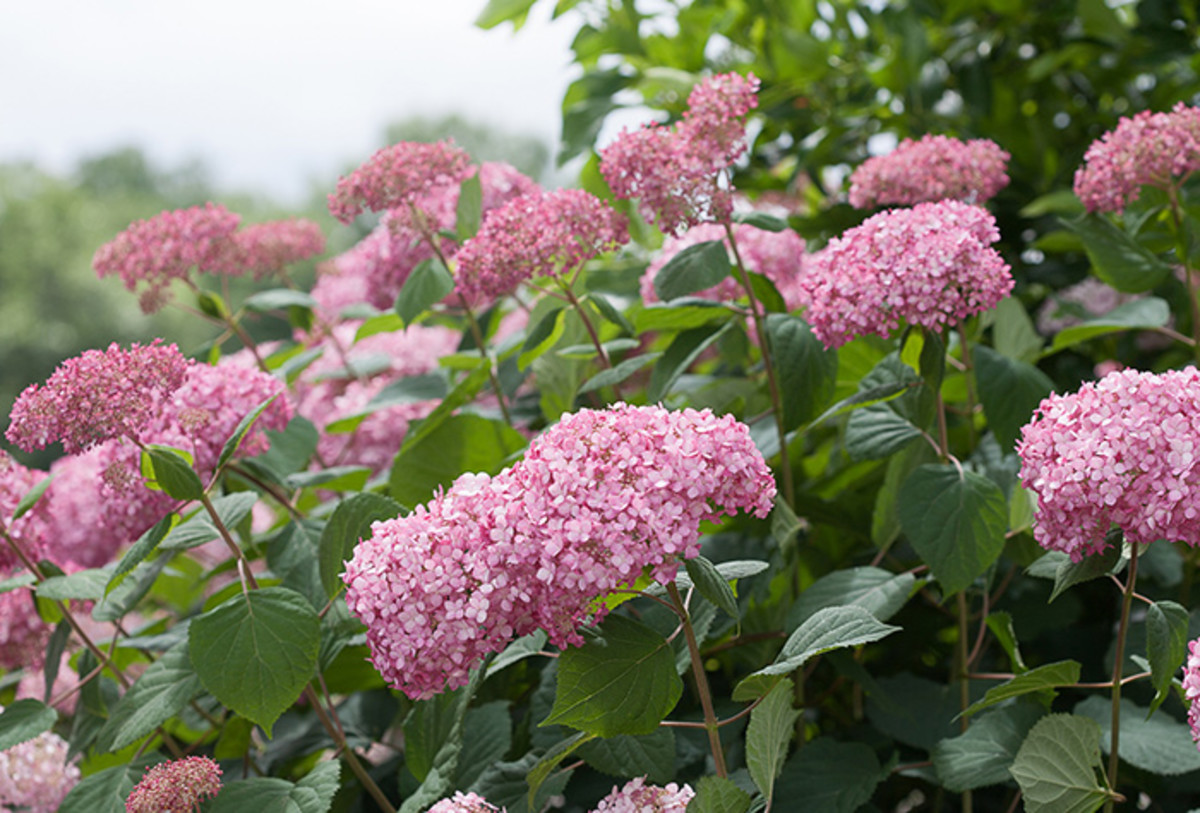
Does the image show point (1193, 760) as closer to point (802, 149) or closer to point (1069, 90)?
point (802, 149)

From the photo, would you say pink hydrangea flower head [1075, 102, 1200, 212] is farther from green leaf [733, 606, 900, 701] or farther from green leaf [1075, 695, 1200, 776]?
green leaf [733, 606, 900, 701]

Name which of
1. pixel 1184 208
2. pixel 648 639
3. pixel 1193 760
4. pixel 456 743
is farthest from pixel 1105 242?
pixel 456 743

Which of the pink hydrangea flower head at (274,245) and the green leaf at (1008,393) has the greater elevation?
the pink hydrangea flower head at (274,245)

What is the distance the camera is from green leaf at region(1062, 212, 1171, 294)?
1171 millimetres

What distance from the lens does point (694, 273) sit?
1.08 metres

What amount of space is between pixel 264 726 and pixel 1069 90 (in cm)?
177

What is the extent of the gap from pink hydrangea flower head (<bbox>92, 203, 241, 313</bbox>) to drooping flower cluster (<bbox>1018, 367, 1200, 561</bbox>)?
1069 millimetres

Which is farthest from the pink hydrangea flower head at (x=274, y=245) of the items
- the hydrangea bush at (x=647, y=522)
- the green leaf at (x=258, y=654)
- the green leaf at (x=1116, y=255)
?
the green leaf at (x=1116, y=255)

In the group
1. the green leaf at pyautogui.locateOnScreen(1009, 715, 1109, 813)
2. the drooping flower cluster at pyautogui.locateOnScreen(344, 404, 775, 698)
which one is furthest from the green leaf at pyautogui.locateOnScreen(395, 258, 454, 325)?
the green leaf at pyautogui.locateOnScreen(1009, 715, 1109, 813)

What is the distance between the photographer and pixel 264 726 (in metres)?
0.84

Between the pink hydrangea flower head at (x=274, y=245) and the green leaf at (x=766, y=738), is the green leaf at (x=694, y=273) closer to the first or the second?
the green leaf at (x=766, y=738)

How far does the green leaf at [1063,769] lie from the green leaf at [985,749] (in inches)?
2.8

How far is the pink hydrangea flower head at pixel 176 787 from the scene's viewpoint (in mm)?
777

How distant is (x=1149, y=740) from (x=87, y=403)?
0.98 meters
